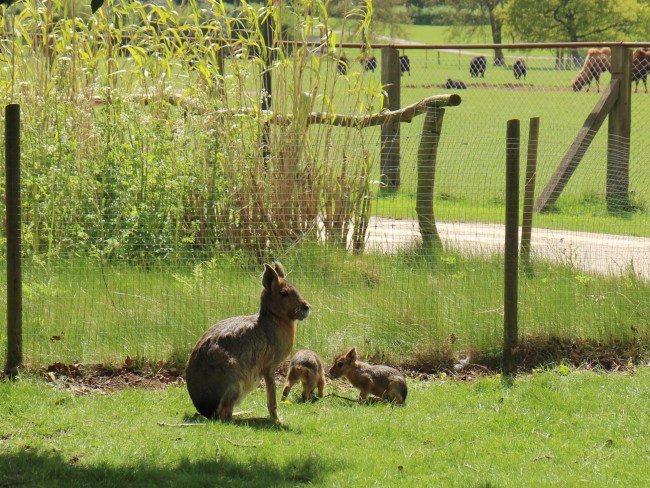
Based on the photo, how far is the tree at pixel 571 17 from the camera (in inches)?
2114

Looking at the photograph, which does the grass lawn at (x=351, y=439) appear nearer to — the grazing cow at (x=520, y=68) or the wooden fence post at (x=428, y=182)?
the wooden fence post at (x=428, y=182)

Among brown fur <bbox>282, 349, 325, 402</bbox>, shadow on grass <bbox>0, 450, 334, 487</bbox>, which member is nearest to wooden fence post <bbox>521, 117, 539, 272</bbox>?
brown fur <bbox>282, 349, 325, 402</bbox>

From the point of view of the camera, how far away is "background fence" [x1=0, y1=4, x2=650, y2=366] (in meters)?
8.01

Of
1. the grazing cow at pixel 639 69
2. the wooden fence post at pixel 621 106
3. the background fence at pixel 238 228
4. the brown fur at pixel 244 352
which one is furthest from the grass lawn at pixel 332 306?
the grazing cow at pixel 639 69

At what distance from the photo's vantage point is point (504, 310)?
7.84 m

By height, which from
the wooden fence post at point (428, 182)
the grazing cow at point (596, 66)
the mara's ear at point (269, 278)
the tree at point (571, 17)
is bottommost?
the mara's ear at point (269, 278)

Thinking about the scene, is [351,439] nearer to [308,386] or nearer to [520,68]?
[308,386]

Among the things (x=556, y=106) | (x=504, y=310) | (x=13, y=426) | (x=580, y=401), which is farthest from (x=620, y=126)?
(x=556, y=106)

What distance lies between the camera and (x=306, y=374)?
687 centimetres

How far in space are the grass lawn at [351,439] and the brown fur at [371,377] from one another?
0.13 metres

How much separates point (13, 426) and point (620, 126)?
11013 millimetres

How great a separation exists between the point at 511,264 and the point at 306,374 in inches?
84.4

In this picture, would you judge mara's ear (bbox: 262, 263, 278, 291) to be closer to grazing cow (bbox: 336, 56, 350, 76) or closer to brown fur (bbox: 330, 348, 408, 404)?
brown fur (bbox: 330, 348, 408, 404)

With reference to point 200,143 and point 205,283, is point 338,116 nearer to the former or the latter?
point 200,143
